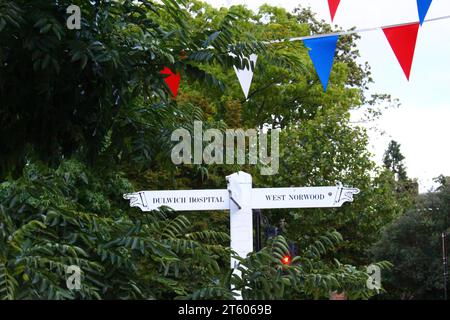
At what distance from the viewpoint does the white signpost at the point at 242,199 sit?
13141mm

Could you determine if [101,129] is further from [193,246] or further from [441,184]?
[441,184]

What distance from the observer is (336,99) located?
3094 centimetres

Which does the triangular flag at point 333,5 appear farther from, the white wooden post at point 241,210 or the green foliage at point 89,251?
the white wooden post at point 241,210

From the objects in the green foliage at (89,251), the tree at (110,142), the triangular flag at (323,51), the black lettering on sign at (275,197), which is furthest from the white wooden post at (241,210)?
the green foliage at (89,251)

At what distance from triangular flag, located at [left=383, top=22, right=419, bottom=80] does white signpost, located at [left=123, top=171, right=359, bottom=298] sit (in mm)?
4133

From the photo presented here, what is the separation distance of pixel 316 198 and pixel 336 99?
1746 cm

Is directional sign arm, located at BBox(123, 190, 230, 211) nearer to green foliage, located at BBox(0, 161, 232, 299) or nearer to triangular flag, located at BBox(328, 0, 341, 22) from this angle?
triangular flag, located at BBox(328, 0, 341, 22)

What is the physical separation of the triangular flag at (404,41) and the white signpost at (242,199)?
13.6 ft

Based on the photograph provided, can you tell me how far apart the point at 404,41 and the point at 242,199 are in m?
5.67

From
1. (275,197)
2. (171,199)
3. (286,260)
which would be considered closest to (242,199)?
(275,197)

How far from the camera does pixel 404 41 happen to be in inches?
377

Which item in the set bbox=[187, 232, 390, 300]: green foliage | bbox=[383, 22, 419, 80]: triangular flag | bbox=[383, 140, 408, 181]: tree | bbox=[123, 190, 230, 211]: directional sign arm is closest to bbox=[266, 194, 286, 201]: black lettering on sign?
bbox=[123, 190, 230, 211]: directional sign arm

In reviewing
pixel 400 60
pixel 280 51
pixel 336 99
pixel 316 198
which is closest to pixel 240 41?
pixel 280 51

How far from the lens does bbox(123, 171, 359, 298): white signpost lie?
517 inches
